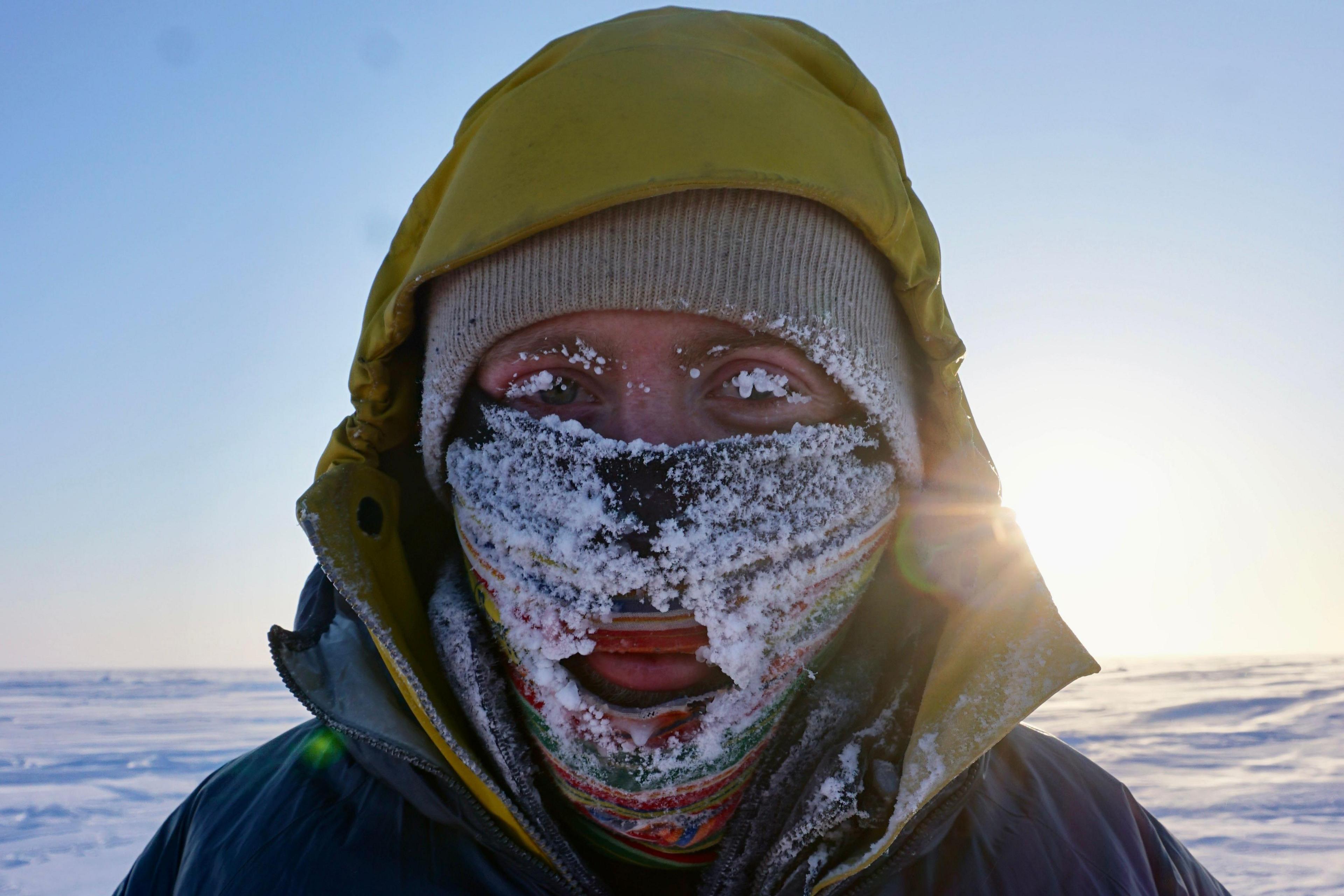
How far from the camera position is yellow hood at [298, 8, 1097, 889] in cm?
137

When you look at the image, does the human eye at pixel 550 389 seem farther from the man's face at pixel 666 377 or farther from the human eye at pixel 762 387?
the human eye at pixel 762 387

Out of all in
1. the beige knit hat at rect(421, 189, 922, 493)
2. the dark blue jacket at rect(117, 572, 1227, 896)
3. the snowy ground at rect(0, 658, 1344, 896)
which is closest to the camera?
the dark blue jacket at rect(117, 572, 1227, 896)

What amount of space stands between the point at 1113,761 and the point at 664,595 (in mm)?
5316

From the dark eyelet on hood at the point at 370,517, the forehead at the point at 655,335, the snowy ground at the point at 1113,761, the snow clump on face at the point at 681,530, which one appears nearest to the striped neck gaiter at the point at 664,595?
the snow clump on face at the point at 681,530

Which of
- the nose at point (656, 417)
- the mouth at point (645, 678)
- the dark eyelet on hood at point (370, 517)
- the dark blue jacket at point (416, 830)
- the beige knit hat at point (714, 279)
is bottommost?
the dark blue jacket at point (416, 830)

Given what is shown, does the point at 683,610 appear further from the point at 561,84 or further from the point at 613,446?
the point at 561,84

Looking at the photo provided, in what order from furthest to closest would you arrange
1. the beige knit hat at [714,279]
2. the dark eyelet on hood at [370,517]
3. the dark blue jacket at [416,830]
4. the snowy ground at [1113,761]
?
the snowy ground at [1113,761] < the dark eyelet on hood at [370,517] < the beige knit hat at [714,279] < the dark blue jacket at [416,830]

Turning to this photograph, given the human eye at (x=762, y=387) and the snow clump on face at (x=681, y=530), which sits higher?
the human eye at (x=762, y=387)

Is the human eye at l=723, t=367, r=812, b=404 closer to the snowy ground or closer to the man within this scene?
the man

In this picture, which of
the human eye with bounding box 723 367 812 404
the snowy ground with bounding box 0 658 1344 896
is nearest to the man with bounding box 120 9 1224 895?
the human eye with bounding box 723 367 812 404

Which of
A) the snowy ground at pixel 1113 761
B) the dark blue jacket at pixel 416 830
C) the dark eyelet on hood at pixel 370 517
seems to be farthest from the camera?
the snowy ground at pixel 1113 761

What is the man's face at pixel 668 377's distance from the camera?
1446 millimetres

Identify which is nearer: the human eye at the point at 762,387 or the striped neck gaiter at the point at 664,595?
the striped neck gaiter at the point at 664,595

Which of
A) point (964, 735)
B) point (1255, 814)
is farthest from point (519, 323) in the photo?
point (1255, 814)
